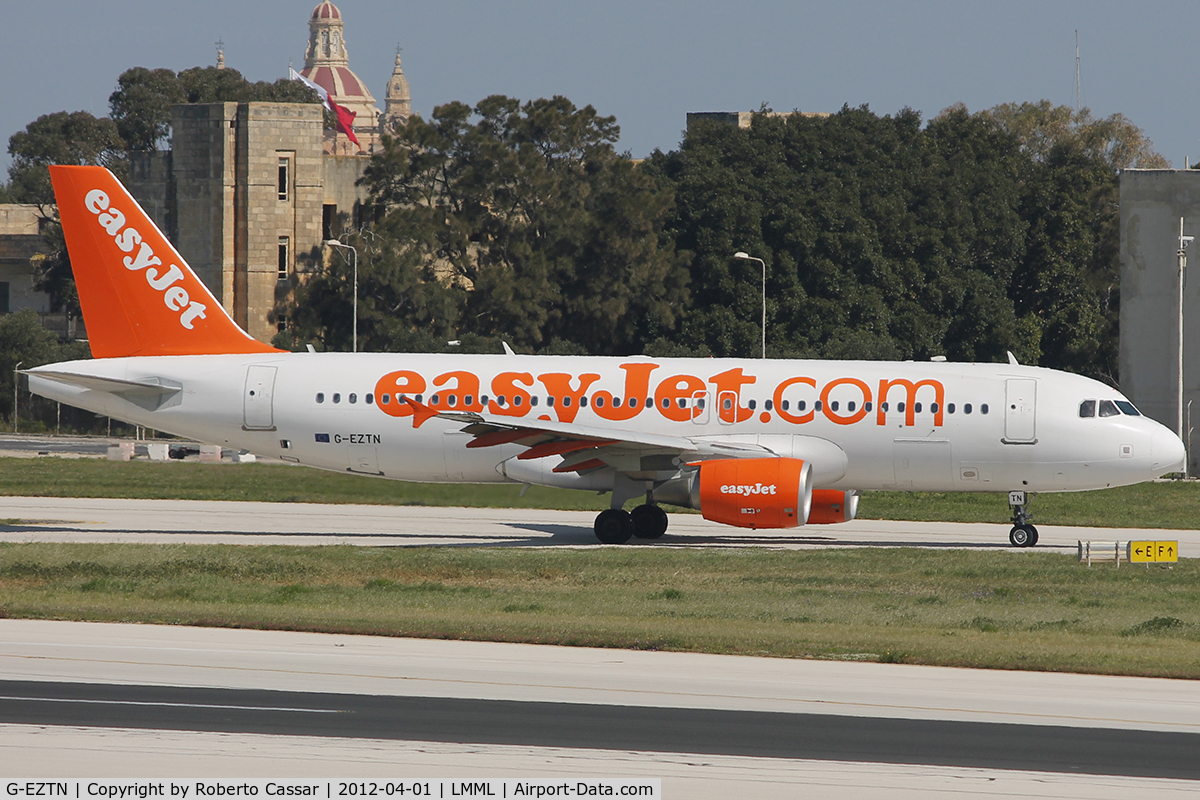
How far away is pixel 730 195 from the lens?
83500 mm

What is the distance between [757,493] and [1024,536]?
6316 mm

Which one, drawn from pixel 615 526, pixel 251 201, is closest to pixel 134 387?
pixel 615 526

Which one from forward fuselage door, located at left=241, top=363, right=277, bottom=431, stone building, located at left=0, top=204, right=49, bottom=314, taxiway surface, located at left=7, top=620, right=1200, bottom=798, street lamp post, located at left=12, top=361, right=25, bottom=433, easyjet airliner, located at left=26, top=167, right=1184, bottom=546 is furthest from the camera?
stone building, located at left=0, top=204, right=49, bottom=314

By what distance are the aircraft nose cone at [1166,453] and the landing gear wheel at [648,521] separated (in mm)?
10227

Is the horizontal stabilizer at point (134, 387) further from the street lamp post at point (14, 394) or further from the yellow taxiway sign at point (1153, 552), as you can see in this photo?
the street lamp post at point (14, 394)

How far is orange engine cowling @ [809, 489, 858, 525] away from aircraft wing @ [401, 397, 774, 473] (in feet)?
5.44

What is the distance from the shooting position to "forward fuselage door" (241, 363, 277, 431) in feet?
104

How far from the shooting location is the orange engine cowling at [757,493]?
28359 millimetres

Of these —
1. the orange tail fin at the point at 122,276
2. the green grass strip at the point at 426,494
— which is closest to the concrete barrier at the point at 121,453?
the green grass strip at the point at 426,494

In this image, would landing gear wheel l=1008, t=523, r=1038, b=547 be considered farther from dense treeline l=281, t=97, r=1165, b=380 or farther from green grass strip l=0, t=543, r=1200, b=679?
dense treeline l=281, t=97, r=1165, b=380

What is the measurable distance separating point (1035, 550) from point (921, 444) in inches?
123

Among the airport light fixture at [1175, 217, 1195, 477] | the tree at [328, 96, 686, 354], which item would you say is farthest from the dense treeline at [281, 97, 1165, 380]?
the airport light fixture at [1175, 217, 1195, 477]

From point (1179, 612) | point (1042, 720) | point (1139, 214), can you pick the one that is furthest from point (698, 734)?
point (1139, 214)

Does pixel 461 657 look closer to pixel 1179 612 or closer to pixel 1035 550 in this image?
pixel 1179 612
